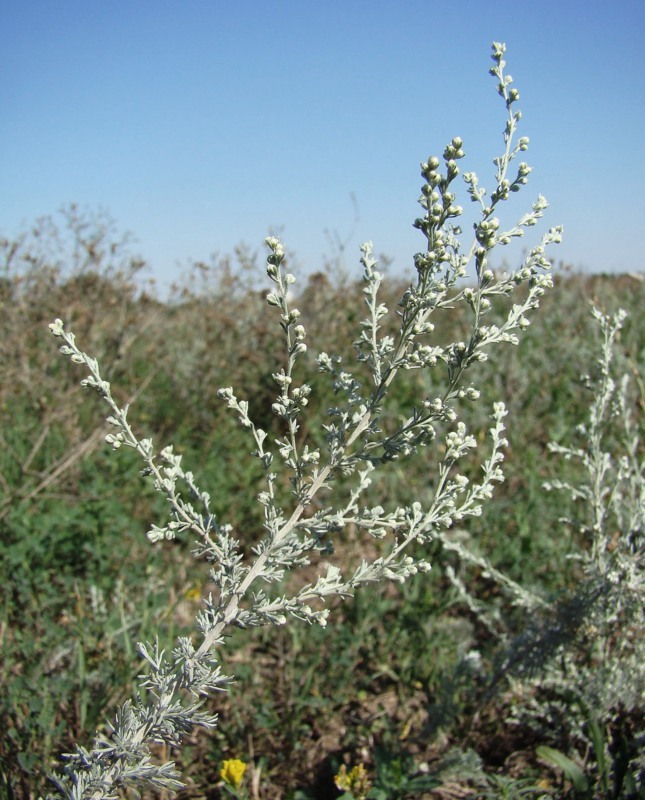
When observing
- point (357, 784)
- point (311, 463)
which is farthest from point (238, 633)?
point (311, 463)

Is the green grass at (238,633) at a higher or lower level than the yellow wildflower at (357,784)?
higher

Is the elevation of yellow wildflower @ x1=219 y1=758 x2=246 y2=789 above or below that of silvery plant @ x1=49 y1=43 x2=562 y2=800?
below

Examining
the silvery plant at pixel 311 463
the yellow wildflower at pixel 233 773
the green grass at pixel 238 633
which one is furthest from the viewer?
→ the green grass at pixel 238 633

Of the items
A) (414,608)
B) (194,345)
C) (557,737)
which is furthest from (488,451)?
(194,345)

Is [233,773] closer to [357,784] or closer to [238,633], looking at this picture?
[357,784]

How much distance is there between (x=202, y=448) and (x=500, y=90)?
4.53 metres

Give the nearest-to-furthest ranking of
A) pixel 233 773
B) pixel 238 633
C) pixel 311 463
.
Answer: pixel 311 463, pixel 233 773, pixel 238 633

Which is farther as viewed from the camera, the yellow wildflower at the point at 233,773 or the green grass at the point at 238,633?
the green grass at the point at 238,633

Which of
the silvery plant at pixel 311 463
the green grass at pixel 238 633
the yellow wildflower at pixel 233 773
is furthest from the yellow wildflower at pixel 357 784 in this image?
the silvery plant at pixel 311 463

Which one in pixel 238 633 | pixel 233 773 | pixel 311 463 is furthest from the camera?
pixel 238 633

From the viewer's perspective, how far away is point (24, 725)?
7.98 ft

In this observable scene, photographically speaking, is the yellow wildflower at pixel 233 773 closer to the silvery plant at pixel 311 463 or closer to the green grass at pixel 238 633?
the green grass at pixel 238 633

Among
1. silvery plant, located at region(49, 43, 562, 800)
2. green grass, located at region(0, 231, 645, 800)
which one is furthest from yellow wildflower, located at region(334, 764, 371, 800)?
silvery plant, located at region(49, 43, 562, 800)

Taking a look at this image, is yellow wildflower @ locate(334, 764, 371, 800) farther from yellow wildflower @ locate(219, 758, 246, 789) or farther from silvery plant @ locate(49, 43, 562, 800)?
silvery plant @ locate(49, 43, 562, 800)
